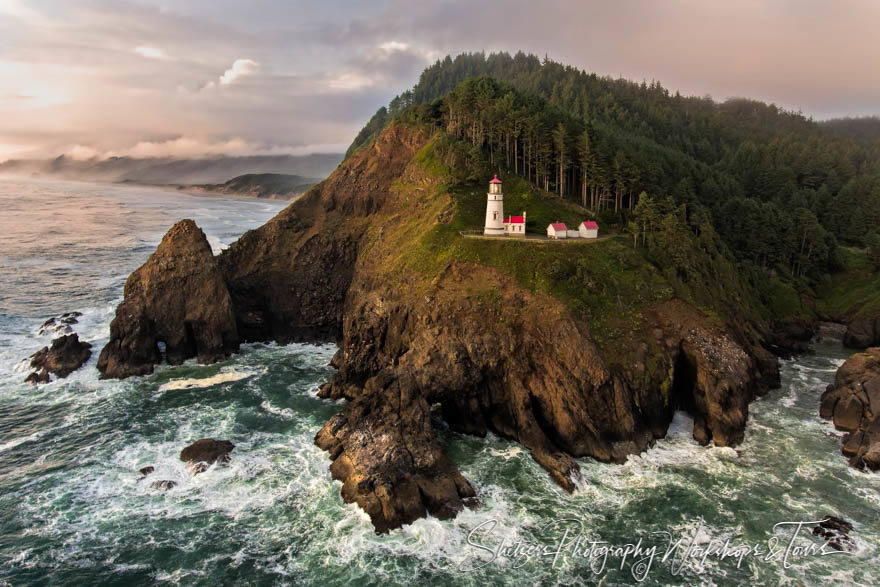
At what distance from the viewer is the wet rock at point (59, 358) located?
5350 centimetres

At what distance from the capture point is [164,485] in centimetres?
3662

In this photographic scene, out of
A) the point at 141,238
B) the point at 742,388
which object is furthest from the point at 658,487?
the point at 141,238

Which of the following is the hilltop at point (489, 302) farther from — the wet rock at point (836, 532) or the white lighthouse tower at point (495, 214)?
the wet rock at point (836, 532)

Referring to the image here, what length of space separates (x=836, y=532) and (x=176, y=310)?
67.0 meters

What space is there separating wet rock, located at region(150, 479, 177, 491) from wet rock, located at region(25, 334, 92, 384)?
26.7 meters

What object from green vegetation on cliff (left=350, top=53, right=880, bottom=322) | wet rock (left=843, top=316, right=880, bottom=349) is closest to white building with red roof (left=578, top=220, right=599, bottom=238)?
green vegetation on cliff (left=350, top=53, right=880, bottom=322)

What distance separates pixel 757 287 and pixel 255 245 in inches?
3040

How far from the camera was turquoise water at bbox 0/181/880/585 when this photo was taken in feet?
97.8

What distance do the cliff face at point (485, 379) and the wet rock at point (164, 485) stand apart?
38.5 ft

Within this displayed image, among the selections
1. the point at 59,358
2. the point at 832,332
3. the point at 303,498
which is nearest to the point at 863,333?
the point at 832,332

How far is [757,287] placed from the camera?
248 ft

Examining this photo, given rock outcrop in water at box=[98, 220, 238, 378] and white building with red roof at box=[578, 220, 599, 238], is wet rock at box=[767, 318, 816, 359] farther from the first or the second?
rock outcrop in water at box=[98, 220, 238, 378]

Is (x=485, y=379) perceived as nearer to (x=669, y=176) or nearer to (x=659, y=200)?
(x=659, y=200)

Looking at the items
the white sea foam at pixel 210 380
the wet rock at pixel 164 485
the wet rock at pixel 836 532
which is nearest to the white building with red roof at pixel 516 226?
the white sea foam at pixel 210 380
